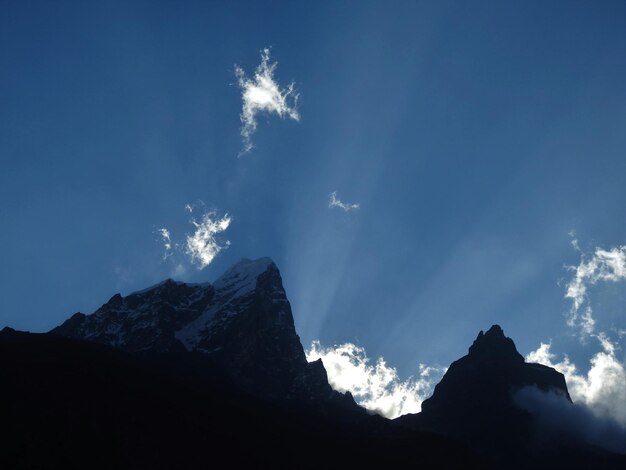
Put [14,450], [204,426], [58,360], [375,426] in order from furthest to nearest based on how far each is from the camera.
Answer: [375,426] < [58,360] < [204,426] < [14,450]

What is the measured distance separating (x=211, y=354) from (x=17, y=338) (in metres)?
66.7

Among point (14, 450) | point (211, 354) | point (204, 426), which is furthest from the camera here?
point (211, 354)

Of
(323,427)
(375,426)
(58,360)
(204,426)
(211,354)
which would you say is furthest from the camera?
(211,354)

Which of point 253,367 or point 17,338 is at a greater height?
point 253,367

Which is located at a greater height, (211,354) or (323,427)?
(211,354)

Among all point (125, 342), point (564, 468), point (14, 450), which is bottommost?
point (14, 450)

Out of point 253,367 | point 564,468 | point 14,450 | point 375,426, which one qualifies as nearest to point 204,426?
point 14,450

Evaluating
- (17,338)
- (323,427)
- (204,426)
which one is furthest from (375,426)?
(17,338)

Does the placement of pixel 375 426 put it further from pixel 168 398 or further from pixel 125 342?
pixel 125 342

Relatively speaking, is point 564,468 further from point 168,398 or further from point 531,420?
point 168,398

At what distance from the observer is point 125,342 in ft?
642

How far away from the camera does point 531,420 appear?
19888cm

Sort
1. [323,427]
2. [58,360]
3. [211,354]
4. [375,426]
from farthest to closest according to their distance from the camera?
1. [211,354]
2. [375,426]
3. [323,427]
4. [58,360]

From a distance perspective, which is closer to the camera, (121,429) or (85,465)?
(85,465)
